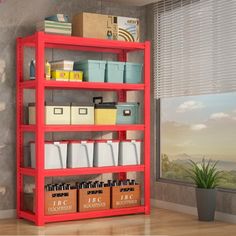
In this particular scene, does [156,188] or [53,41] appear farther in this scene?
[156,188]

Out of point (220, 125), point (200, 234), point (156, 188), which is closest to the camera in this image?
point (200, 234)

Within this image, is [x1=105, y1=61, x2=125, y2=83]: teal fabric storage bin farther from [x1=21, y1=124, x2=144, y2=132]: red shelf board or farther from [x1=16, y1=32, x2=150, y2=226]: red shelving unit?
[x1=21, y1=124, x2=144, y2=132]: red shelf board

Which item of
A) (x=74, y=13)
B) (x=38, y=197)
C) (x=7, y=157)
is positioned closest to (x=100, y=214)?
(x=38, y=197)

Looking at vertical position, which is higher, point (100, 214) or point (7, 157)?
point (7, 157)

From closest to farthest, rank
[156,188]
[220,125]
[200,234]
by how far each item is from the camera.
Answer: [200,234]
[220,125]
[156,188]

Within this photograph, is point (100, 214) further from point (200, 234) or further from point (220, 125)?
point (220, 125)

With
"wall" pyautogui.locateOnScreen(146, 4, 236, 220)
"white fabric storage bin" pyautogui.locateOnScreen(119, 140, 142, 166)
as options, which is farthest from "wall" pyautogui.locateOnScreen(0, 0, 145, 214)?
"wall" pyautogui.locateOnScreen(146, 4, 236, 220)

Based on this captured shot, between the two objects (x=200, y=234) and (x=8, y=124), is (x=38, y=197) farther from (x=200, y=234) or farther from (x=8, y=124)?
(x=200, y=234)

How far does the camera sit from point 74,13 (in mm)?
6496

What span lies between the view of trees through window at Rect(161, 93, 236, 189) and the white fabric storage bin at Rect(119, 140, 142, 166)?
0.68 metres

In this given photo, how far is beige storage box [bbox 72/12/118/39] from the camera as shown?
5.98 m

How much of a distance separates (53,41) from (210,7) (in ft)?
5.67

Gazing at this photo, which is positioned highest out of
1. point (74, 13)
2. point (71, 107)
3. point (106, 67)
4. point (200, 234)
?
point (74, 13)

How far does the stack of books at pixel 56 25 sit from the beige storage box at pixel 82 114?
Answer: 76cm
